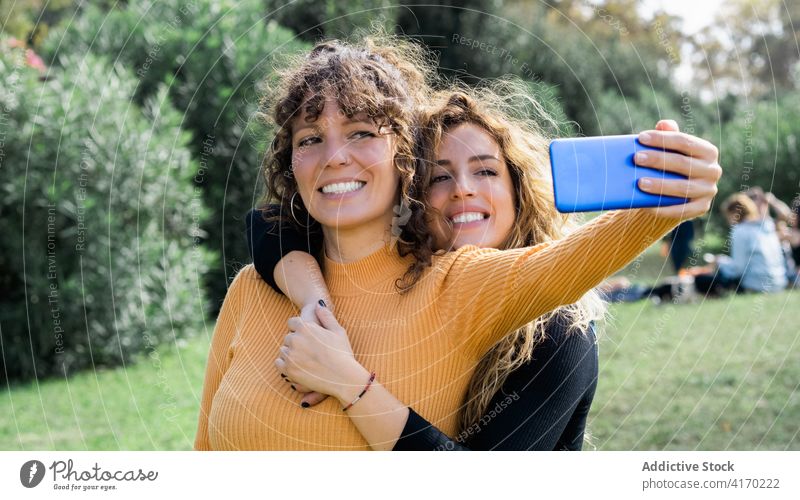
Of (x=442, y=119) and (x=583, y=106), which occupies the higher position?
(x=442, y=119)

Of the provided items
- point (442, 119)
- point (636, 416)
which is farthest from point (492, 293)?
point (636, 416)

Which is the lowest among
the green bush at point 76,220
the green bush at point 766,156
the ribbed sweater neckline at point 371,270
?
the green bush at point 76,220

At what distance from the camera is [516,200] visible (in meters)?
2.76

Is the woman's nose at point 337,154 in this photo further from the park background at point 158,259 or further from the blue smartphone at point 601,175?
the park background at point 158,259

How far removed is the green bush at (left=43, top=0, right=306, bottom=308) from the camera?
7.70m

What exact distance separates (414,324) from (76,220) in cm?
522

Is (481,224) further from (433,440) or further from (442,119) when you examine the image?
(433,440)

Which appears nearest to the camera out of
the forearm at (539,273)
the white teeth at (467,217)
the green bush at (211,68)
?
the forearm at (539,273)

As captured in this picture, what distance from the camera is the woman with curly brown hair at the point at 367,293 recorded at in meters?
2.12

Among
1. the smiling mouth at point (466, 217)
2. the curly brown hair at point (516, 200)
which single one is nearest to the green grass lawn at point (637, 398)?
the curly brown hair at point (516, 200)

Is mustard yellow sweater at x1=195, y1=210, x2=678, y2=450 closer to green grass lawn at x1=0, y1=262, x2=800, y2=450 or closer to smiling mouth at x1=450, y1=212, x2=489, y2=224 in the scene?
smiling mouth at x1=450, y1=212, x2=489, y2=224

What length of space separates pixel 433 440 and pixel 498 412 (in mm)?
206

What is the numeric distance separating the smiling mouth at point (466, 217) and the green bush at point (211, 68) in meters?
4.81

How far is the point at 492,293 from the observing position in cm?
208
